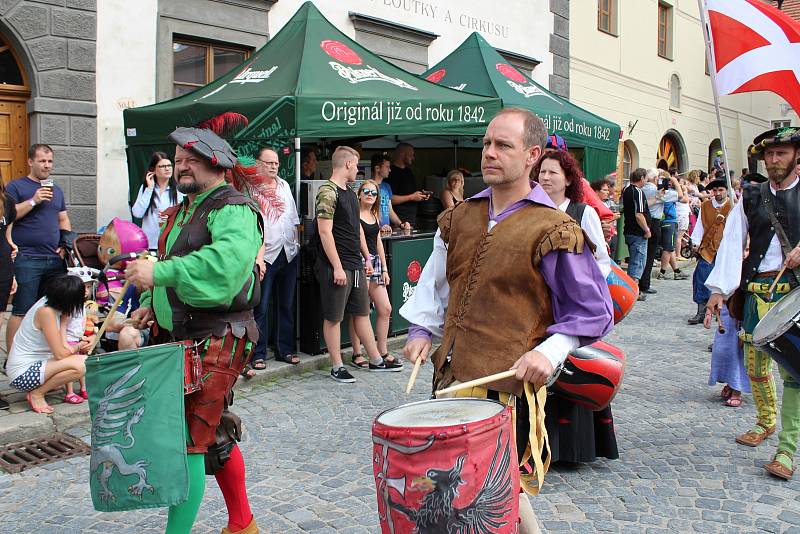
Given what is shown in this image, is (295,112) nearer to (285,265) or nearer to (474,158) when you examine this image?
(285,265)

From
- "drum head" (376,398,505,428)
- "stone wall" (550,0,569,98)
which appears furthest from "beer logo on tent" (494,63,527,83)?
"drum head" (376,398,505,428)

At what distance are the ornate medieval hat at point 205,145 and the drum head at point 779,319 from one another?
271 centimetres

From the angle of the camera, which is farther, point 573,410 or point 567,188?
point 567,188

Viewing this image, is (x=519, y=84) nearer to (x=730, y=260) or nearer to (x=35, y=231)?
(x=730, y=260)

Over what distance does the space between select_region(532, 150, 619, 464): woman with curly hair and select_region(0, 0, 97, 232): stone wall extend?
5.85 meters

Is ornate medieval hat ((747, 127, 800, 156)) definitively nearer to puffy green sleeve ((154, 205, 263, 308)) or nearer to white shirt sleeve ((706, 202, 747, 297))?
white shirt sleeve ((706, 202, 747, 297))

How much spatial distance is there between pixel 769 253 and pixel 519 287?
262cm

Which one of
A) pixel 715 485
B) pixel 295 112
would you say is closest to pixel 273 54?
pixel 295 112

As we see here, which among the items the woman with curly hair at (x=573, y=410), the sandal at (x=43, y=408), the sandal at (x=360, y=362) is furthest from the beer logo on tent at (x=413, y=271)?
the sandal at (x=43, y=408)

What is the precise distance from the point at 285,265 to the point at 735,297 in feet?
12.2

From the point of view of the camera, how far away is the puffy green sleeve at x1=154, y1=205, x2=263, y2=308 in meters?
2.88

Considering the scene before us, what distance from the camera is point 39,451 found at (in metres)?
4.77

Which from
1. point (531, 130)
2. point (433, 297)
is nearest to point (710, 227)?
point (433, 297)

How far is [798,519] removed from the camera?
3.79 m
